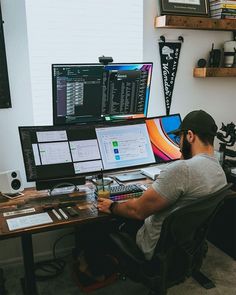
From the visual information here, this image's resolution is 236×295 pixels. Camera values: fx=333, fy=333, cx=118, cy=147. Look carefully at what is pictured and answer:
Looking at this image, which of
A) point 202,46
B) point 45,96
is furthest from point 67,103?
point 202,46

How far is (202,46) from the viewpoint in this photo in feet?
9.97

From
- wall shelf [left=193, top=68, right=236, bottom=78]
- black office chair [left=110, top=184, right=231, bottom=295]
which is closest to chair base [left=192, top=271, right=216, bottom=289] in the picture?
black office chair [left=110, top=184, right=231, bottom=295]

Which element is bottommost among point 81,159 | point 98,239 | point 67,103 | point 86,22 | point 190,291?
point 190,291

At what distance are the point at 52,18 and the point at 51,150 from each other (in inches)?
39.8

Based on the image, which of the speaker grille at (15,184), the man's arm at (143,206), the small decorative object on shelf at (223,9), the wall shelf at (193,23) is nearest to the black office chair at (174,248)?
the man's arm at (143,206)

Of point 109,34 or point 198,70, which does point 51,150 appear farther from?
point 198,70

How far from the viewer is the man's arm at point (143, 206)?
62.8 inches

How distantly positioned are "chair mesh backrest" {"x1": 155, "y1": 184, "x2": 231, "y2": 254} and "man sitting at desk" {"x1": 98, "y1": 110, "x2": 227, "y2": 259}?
79mm

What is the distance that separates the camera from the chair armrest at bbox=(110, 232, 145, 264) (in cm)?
167

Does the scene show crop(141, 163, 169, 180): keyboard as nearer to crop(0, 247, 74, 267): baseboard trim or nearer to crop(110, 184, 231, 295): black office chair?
crop(110, 184, 231, 295): black office chair

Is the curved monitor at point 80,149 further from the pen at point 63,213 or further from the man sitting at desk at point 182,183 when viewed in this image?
the man sitting at desk at point 182,183

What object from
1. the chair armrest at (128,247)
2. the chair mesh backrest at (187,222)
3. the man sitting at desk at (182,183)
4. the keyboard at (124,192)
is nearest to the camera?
the chair mesh backrest at (187,222)

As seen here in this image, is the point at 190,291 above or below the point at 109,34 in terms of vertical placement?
below

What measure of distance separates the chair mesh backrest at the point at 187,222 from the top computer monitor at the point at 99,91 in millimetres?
1111
